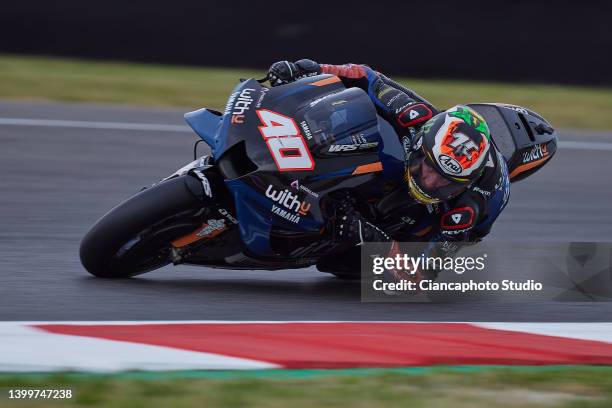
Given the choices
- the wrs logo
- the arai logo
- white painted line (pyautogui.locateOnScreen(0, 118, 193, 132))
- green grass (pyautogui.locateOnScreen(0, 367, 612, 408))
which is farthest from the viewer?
white painted line (pyautogui.locateOnScreen(0, 118, 193, 132))

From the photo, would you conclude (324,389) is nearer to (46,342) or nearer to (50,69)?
(46,342)

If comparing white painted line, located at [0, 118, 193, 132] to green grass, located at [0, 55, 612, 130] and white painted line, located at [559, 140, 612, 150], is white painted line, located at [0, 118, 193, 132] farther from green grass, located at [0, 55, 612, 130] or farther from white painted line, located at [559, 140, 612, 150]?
white painted line, located at [559, 140, 612, 150]

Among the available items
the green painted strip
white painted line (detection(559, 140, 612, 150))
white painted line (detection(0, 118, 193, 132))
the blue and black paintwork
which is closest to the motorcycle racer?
the blue and black paintwork

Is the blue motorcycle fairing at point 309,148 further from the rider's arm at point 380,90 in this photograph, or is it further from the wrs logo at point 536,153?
the wrs logo at point 536,153

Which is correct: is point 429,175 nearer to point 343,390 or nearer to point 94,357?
point 343,390

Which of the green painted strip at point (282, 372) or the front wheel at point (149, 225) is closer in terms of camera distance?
the green painted strip at point (282, 372)

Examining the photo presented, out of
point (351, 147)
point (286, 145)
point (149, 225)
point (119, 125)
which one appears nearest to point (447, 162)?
point (351, 147)

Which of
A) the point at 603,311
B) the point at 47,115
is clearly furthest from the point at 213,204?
the point at 47,115

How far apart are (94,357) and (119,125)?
6686mm

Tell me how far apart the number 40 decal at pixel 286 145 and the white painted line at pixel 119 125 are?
5.80 meters

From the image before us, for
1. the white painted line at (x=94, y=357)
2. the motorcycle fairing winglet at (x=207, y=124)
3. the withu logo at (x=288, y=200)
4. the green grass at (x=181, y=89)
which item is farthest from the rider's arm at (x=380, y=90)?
the green grass at (x=181, y=89)

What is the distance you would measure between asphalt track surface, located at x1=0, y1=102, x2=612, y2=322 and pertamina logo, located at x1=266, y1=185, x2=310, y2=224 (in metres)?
0.52

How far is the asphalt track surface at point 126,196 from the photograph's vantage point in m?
5.47

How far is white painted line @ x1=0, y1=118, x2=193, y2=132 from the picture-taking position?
10.6m
